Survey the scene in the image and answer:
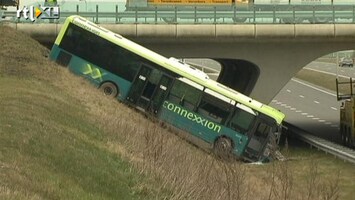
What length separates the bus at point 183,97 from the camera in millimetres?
25062

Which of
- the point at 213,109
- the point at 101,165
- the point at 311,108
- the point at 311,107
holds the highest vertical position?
the point at 101,165

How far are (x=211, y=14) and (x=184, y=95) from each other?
9.27 metres

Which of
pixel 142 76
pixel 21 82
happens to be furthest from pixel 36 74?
pixel 142 76

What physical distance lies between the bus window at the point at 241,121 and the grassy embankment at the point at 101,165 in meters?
6.26

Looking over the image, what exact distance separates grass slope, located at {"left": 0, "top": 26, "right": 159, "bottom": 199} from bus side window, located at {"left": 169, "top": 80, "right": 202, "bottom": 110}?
6.01 meters

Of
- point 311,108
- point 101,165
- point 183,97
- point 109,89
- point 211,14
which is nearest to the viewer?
point 101,165

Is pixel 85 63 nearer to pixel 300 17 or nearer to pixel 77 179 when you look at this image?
pixel 300 17

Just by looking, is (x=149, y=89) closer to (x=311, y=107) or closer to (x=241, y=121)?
(x=241, y=121)

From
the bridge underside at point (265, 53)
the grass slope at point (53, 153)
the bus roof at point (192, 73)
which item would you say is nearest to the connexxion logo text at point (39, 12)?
the bridge underside at point (265, 53)

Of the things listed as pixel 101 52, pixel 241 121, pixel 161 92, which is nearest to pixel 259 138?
pixel 241 121

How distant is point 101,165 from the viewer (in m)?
10.4

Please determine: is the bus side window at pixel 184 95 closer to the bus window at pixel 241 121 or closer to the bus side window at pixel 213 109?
the bus side window at pixel 213 109

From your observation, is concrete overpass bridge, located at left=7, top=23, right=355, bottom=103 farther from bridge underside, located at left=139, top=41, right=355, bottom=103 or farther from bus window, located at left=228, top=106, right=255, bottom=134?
bus window, located at left=228, top=106, right=255, bottom=134

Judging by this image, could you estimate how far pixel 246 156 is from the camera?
2516cm
